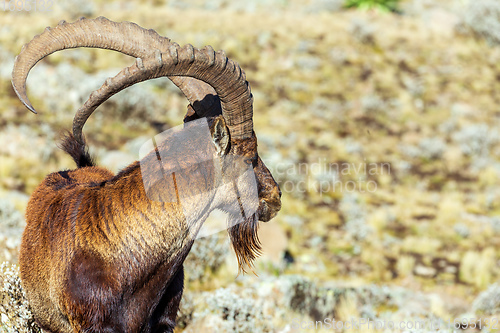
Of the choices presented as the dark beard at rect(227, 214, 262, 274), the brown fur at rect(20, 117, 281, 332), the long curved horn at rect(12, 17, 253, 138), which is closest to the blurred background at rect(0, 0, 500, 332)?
the brown fur at rect(20, 117, 281, 332)

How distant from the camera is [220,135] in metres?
3.40

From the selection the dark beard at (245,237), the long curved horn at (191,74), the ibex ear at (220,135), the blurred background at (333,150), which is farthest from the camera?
the blurred background at (333,150)

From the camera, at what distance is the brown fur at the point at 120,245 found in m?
3.37

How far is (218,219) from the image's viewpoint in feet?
25.7

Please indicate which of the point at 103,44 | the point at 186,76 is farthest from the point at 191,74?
the point at 103,44

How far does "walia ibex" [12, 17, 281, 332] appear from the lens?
126 inches

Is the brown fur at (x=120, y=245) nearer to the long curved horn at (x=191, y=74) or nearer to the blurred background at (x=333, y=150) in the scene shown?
the long curved horn at (x=191, y=74)

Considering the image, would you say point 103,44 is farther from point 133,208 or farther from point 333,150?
point 333,150

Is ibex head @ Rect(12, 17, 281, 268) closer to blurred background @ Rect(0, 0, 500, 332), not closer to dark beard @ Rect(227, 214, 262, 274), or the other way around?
dark beard @ Rect(227, 214, 262, 274)

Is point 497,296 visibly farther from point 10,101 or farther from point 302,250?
point 10,101

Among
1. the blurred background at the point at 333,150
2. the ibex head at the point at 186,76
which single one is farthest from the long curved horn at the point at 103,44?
the blurred background at the point at 333,150

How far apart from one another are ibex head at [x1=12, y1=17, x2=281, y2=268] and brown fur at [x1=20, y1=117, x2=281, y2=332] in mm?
41

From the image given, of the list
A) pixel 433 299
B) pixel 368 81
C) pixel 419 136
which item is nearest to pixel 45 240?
pixel 433 299

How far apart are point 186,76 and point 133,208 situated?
105cm
